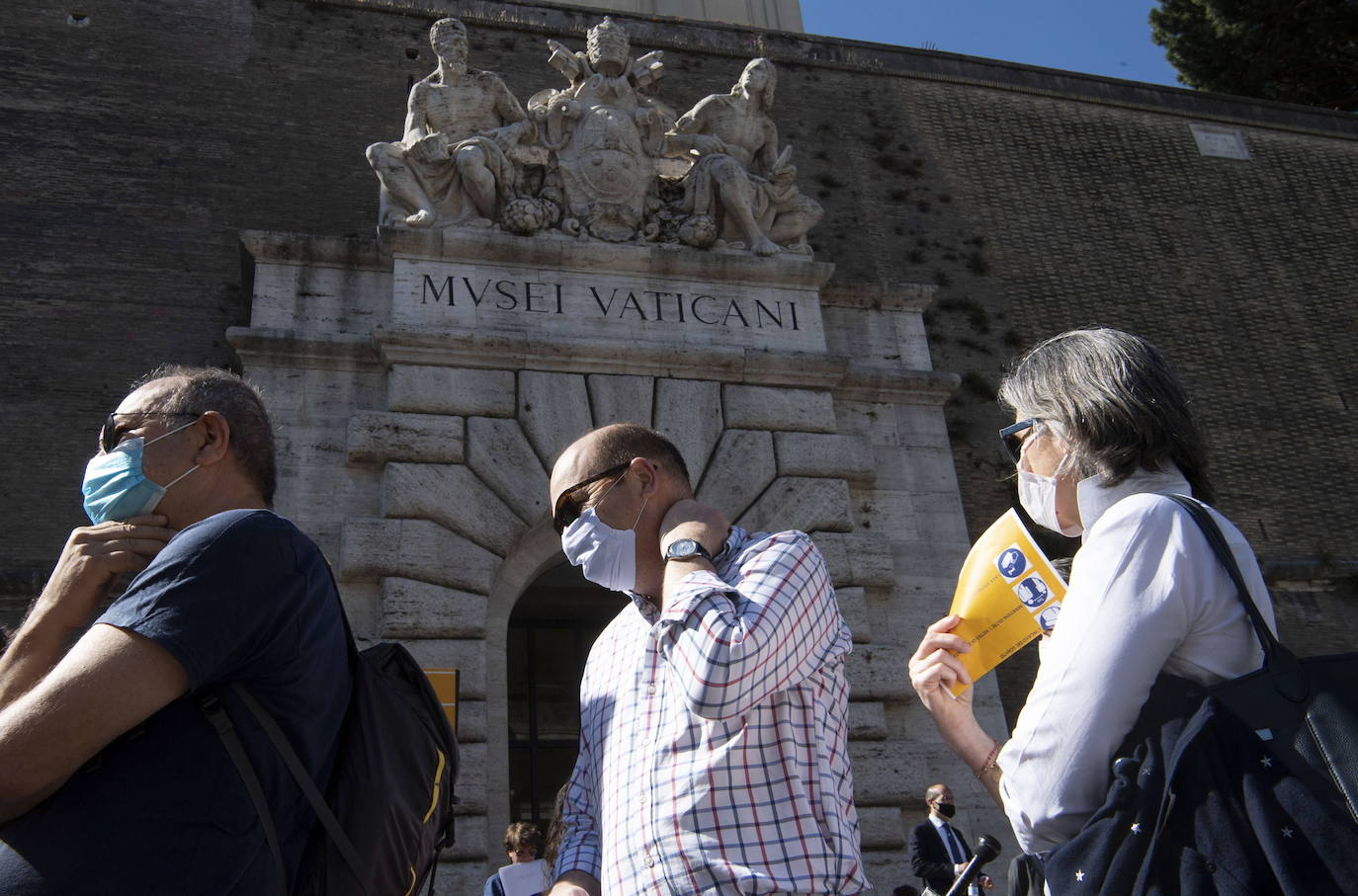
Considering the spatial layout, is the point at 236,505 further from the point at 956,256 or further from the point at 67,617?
the point at 956,256

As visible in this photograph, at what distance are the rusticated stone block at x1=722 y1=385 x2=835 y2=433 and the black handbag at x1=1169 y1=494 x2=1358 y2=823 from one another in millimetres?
5837

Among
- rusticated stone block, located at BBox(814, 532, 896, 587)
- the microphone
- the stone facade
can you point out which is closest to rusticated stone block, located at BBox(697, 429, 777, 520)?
the stone facade

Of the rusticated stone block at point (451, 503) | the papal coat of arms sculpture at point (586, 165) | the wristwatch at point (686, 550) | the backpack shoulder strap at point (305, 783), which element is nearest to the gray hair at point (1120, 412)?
the wristwatch at point (686, 550)

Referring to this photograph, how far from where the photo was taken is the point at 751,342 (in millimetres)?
7859

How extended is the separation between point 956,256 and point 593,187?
4.48 m

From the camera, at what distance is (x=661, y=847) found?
2135 millimetres

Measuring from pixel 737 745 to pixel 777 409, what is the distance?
18.1ft

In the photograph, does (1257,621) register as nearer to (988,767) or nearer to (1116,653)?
(1116,653)

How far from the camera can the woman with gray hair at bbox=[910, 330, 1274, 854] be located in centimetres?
178

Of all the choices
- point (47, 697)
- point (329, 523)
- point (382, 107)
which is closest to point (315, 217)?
point (382, 107)

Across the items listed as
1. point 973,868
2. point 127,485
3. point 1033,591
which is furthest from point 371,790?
point 973,868

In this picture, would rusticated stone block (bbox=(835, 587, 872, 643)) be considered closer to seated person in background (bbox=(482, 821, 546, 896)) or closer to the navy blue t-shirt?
seated person in background (bbox=(482, 821, 546, 896))

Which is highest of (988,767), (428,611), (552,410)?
(552,410)

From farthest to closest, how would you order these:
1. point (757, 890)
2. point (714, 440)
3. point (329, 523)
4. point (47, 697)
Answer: point (714, 440) < point (329, 523) < point (757, 890) < point (47, 697)
